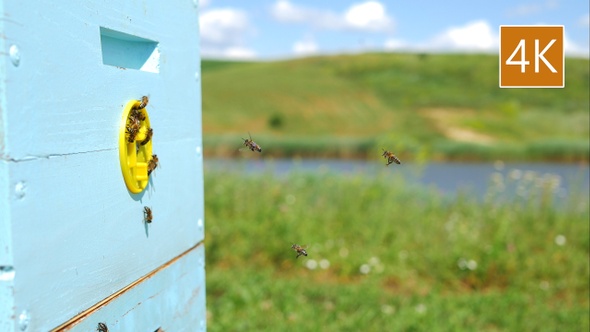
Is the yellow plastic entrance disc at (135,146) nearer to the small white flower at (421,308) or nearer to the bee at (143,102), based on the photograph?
the bee at (143,102)

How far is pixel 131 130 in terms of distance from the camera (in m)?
1.30

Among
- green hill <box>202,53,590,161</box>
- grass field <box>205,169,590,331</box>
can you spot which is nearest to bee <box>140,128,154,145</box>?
grass field <box>205,169,590,331</box>

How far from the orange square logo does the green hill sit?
12.5m

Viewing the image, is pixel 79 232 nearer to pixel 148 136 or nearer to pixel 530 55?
pixel 148 136

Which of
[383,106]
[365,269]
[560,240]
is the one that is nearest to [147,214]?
[365,269]

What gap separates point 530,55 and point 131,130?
7.23 ft

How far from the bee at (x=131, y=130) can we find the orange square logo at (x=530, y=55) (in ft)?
6.56

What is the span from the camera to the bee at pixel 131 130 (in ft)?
4.24

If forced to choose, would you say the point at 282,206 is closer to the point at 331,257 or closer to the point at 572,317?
the point at 331,257

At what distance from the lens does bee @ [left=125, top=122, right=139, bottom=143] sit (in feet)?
4.24

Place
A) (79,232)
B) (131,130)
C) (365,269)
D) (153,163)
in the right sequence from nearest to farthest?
1. (79,232)
2. (131,130)
3. (153,163)
4. (365,269)

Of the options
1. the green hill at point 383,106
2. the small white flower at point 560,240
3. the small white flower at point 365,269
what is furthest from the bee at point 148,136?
the green hill at point 383,106

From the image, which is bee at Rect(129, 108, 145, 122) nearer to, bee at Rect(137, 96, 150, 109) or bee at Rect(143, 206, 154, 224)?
bee at Rect(137, 96, 150, 109)

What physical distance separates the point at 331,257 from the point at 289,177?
1.88 metres
